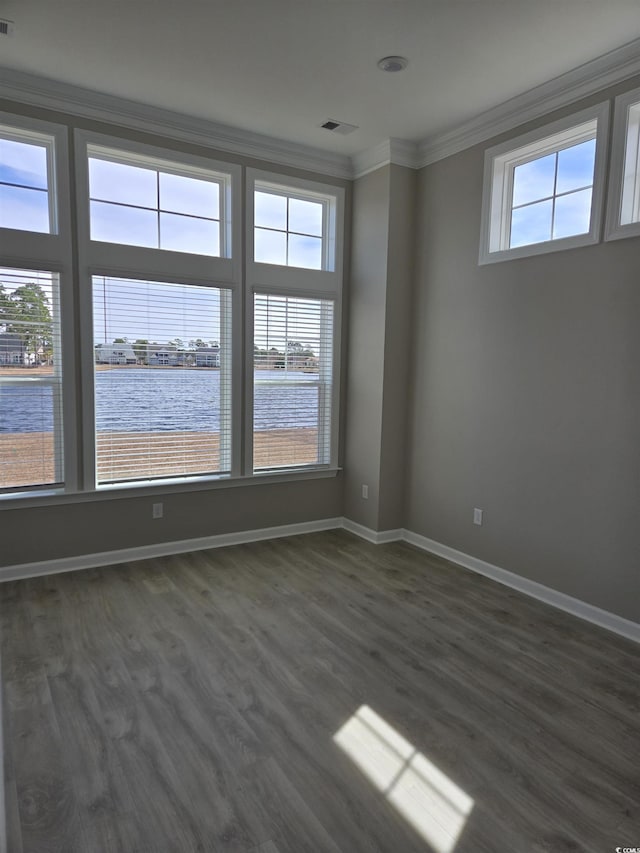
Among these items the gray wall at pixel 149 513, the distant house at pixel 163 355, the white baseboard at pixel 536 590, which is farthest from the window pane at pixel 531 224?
the distant house at pixel 163 355

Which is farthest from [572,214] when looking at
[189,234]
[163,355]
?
[163,355]

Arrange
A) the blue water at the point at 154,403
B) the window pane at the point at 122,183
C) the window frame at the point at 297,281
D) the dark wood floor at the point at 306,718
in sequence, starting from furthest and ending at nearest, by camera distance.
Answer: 1. the window frame at the point at 297,281
2. the window pane at the point at 122,183
3. the blue water at the point at 154,403
4. the dark wood floor at the point at 306,718

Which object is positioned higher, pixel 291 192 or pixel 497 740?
pixel 291 192

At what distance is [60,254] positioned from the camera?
3.56 m

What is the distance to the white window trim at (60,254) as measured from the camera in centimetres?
342

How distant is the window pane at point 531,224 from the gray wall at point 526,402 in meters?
0.16

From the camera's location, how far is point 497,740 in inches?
85.1

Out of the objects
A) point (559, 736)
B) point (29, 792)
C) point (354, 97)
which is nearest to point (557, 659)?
point (559, 736)

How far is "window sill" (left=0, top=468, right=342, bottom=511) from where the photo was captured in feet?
11.7

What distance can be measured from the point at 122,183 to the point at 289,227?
1.32 m

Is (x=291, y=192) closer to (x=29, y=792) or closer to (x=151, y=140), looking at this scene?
(x=151, y=140)

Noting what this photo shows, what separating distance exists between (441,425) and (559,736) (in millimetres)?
2407

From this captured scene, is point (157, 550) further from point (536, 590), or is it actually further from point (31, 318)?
point (536, 590)

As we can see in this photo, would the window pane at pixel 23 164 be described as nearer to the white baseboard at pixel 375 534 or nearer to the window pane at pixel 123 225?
the window pane at pixel 123 225
